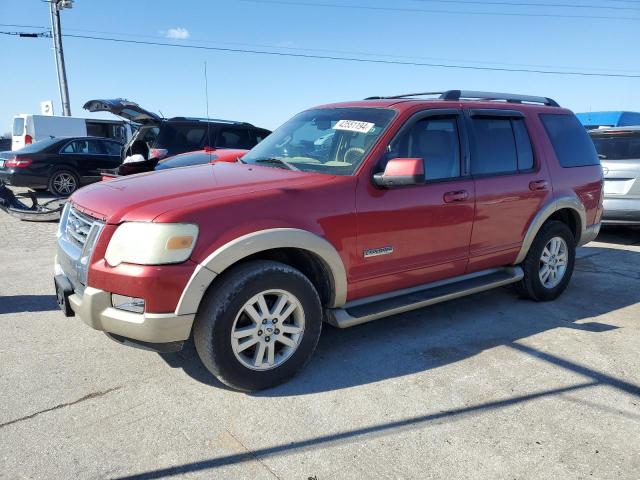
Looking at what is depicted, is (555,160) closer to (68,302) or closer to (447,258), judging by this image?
(447,258)

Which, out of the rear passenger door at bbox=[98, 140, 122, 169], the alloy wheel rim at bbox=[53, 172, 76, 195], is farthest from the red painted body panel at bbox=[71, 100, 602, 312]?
the rear passenger door at bbox=[98, 140, 122, 169]

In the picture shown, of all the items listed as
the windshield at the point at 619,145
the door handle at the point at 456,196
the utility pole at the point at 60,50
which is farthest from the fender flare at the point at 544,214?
the utility pole at the point at 60,50

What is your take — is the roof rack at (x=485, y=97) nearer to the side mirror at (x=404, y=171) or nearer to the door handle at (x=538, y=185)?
the door handle at (x=538, y=185)

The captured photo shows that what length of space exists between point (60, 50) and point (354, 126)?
23.8 m

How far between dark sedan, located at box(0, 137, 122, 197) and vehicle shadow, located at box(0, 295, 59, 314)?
8.04 meters

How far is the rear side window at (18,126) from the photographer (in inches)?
682

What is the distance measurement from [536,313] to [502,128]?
1.69m

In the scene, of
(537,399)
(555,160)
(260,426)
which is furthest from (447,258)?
(260,426)

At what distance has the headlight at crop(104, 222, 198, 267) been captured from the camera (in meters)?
2.82

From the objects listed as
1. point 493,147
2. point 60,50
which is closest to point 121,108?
point 493,147

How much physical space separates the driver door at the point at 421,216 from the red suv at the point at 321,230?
1 cm

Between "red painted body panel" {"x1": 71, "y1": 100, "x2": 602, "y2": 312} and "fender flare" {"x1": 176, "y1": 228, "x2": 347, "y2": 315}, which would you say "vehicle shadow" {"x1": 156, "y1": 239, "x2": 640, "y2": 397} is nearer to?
"red painted body panel" {"x1": 71, "y1": 100, "x2": 602, "y2": 312}

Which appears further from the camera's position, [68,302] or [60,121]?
[60,121]

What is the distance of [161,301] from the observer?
284cm
